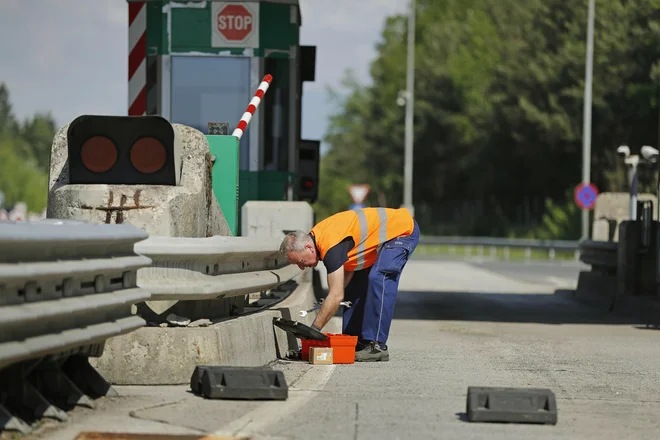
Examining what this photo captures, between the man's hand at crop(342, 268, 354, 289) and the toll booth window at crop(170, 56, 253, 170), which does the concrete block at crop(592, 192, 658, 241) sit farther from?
the man's hand at crop(342, 268, 354, 289)

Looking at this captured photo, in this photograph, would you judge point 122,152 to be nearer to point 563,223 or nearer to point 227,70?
point 227,70

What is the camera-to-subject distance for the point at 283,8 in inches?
588

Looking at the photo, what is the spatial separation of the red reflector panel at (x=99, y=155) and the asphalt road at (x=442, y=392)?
5.66ft

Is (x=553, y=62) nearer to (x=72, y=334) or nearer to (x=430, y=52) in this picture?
(x=430, y=52)

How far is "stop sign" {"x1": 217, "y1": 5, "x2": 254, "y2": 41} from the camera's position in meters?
14.9

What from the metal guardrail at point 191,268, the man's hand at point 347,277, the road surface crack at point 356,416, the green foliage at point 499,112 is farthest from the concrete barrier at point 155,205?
the green foliage at point 499,112

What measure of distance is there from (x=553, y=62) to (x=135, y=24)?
174 feet

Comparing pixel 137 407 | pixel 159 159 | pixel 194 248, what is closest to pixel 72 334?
pixel 137 407

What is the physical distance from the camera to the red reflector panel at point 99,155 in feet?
31.1

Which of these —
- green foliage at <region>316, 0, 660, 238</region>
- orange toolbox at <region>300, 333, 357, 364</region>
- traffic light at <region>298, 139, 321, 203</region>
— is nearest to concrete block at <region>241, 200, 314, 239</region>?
traffic light at <region>298, 139, 321, 203</region>

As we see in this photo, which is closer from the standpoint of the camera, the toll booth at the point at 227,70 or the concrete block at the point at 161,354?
the concrete block at the point at 161,354

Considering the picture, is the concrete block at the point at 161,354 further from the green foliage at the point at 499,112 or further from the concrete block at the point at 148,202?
the green foliage at the point at 499,112

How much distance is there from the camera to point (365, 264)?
35.8 ft

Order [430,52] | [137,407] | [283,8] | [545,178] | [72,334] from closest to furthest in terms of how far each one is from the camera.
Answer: [72,334]
[137,407]
[283,8]
[545,178]
[430,52]
